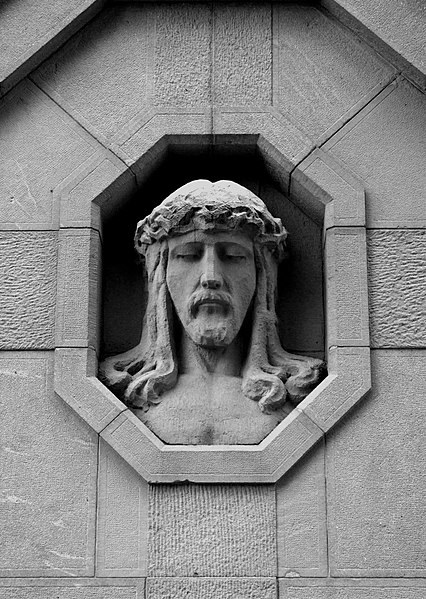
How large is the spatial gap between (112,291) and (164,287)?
0.43 m

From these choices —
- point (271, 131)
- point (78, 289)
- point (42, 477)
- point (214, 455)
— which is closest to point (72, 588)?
point (42, 477)

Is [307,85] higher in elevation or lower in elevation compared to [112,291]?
higher

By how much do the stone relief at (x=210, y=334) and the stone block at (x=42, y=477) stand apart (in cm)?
36

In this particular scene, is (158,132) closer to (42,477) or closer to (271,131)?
(271,131)

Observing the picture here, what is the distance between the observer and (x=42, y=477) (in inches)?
285

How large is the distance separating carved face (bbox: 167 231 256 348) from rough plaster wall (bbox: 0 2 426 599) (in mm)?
634

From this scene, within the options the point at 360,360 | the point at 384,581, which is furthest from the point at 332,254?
the point at 384,581

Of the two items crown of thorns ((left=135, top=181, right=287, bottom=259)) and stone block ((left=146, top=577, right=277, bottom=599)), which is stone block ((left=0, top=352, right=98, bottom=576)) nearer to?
stone block ((left=146, top=577, right=277, bottom=599))

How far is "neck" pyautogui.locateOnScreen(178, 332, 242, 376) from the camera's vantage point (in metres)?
7.59

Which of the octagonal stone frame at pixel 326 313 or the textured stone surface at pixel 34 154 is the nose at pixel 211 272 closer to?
the octagonal stone frame at pixel 326 313

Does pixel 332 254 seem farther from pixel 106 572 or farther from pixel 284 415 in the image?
pixel 106 572

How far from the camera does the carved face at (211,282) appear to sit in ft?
24.5

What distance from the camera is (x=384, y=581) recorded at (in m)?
6.99

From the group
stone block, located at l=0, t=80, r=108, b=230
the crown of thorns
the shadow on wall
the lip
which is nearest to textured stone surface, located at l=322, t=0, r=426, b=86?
the shadow on wall
